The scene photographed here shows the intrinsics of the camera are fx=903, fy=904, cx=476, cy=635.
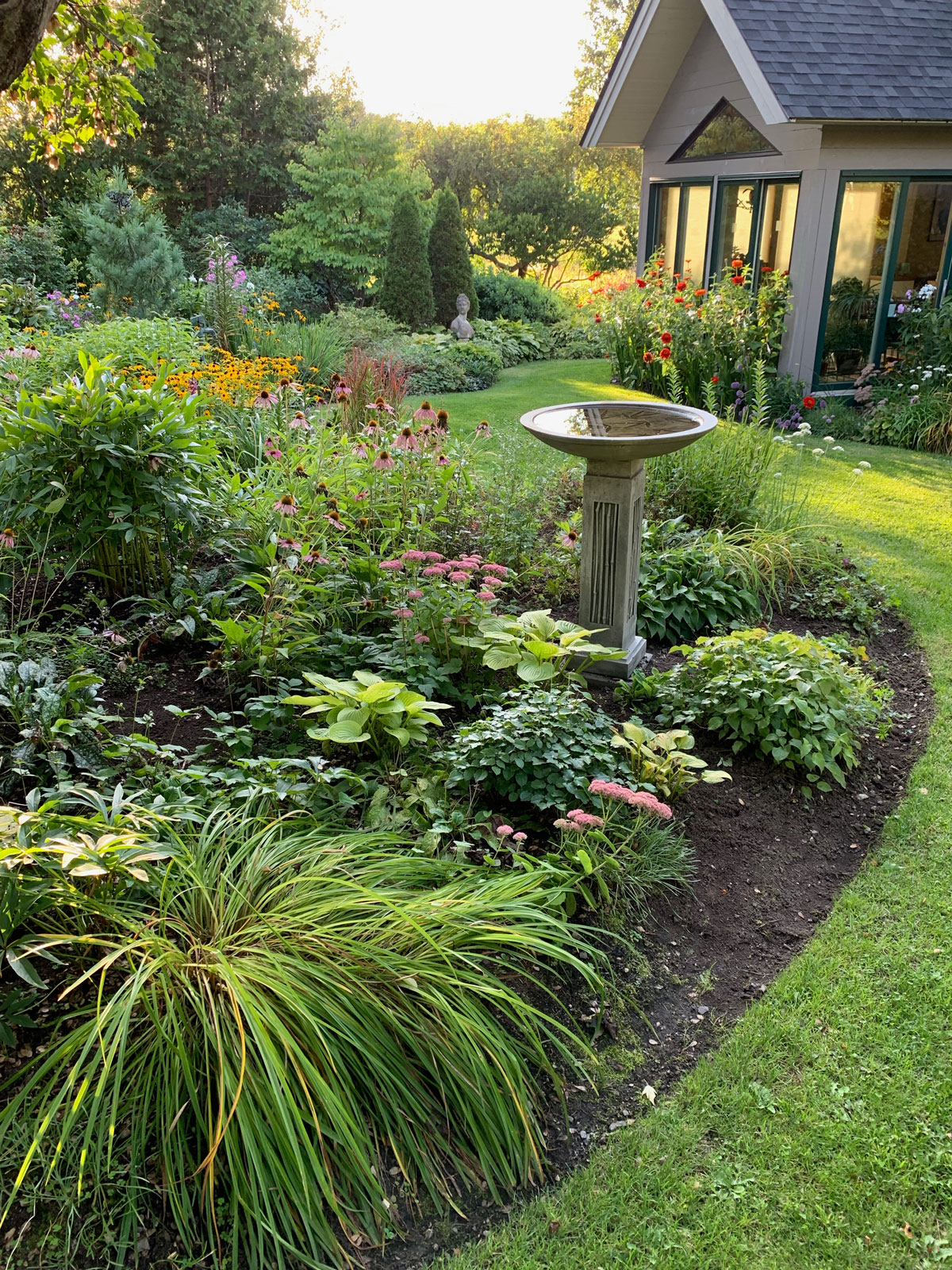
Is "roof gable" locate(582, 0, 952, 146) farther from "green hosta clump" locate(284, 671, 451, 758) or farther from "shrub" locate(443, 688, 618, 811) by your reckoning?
"green hosta clump" locate(284, 671, 451, 758)

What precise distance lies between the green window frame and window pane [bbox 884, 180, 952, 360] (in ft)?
0.16

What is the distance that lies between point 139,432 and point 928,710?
369 centimetres

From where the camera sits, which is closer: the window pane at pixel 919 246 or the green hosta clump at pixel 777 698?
the green hosta clump at pixel 777 698

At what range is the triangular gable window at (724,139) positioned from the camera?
10055mm

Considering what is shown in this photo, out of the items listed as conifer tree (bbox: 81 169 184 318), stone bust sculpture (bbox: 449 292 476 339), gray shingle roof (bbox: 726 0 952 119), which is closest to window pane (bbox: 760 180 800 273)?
gray shingle roof (bbox: 726 0 952 119)

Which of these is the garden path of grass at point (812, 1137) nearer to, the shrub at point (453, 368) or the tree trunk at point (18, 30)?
the tree trunk at point (18, 30)

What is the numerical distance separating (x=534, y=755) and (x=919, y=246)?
30.7 feet

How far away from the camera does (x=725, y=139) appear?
10641 mm

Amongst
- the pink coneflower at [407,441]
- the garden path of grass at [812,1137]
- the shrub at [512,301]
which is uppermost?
the shrub at [512,301]

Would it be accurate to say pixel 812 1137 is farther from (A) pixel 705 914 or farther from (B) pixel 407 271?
(B) pixel 407 271

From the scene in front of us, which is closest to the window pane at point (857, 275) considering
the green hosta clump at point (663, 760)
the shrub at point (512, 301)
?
the shrub at point (512, 301)

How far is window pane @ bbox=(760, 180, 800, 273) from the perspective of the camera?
380 inches

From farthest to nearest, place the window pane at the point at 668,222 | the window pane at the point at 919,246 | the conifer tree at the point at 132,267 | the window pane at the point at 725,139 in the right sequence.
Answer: the window pane at the point at 668,222 → the conifer tree at the point at 132,267 → the window pane at the point at 725,139 → the window pane at the point at 919,246

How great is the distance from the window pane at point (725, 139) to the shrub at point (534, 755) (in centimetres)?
903
